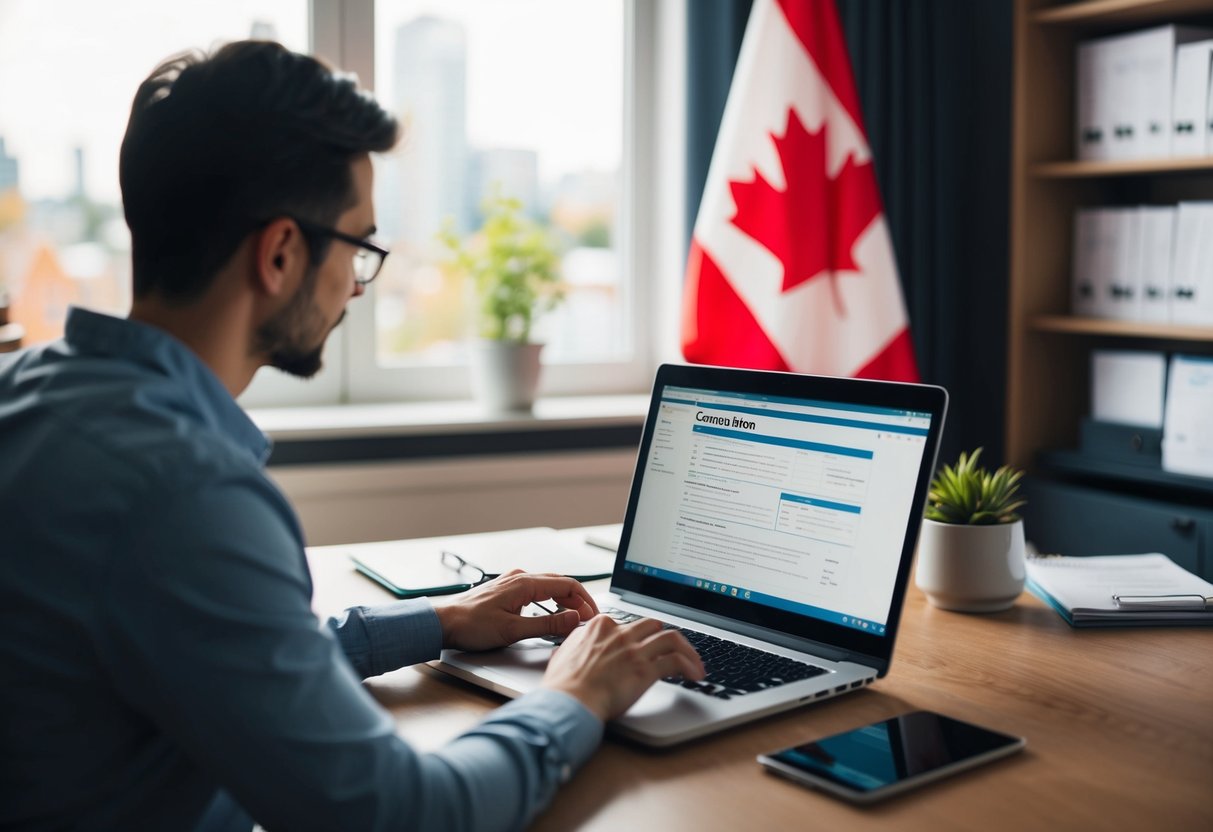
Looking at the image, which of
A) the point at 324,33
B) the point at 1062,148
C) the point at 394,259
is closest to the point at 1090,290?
the point at 1062,148

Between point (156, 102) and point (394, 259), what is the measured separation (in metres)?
1.94

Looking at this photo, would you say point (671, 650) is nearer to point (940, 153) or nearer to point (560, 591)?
point (560, 591)

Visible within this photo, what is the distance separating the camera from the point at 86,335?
897 mm

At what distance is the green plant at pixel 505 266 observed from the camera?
266cm

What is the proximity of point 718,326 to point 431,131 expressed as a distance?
863 mm

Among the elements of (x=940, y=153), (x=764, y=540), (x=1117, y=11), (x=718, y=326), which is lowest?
(x=764, y=540)

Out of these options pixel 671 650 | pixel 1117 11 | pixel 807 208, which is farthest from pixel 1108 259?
pixel 671 650

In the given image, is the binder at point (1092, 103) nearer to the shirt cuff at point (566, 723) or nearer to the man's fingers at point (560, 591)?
the man's fingers at point (560, 591)

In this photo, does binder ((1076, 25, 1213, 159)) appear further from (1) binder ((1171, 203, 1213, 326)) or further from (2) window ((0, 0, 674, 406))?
(2) window ((0, 0, 674, 406))

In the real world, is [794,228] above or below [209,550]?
above

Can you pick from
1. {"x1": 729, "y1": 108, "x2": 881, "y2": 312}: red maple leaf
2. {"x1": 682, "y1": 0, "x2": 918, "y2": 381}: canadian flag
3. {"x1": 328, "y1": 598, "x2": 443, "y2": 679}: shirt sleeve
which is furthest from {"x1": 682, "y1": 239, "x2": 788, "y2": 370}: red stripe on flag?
{"x1": 328, "y1": 598, "x2": 443, "y2": 679}: shirt sleeve

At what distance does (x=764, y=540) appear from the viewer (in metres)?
1.22

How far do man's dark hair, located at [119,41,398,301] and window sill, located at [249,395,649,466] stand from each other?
158 cm

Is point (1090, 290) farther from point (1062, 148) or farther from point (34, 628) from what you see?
point (34, 628)
